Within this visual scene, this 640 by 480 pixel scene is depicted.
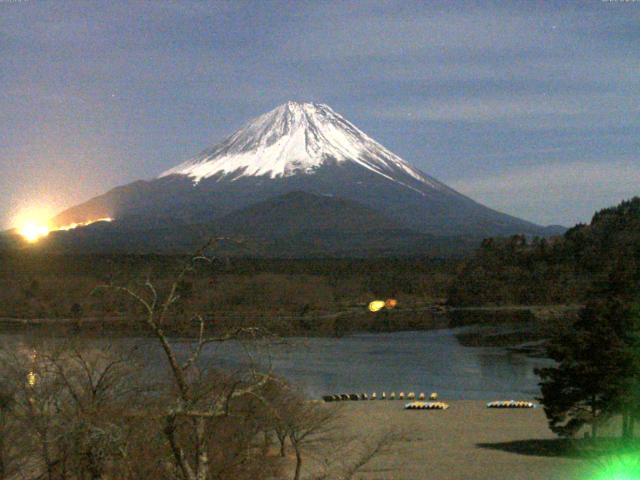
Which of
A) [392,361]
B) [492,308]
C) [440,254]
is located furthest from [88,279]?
[440,254]

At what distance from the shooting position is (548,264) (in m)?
101

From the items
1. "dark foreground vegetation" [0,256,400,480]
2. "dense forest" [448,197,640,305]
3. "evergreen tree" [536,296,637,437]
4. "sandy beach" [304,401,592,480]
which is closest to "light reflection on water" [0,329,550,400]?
"sandy beach" [304,401,592,480]

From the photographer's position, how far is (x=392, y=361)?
48344mm

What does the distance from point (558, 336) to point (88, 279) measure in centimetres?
7213

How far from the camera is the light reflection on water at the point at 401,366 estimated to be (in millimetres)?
37406

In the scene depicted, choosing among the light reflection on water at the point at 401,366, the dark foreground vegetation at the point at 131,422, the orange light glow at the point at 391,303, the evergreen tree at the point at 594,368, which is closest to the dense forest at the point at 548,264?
the orange light glow at the point at 391,303

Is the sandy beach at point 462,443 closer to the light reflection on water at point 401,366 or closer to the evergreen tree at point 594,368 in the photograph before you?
the evergreen tree at point 594,368

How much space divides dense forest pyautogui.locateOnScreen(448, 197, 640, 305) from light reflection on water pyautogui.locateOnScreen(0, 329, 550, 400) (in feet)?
114

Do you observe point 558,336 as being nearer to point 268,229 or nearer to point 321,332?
point 321,332

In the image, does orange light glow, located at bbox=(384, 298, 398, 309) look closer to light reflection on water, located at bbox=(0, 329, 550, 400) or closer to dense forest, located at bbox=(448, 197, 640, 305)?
dense forest, located at bbox=(448, 197, 640, 305)

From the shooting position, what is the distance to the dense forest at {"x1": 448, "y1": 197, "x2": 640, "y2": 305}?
9262cm

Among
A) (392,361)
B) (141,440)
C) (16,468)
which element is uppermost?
(141,440)

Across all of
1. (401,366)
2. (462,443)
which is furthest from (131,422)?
(401,366)

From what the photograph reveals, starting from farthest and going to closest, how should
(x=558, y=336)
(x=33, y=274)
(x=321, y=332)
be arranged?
1. (x=33, y=274)
2. (x=321, y=332)
3. (x=558, y=336)
